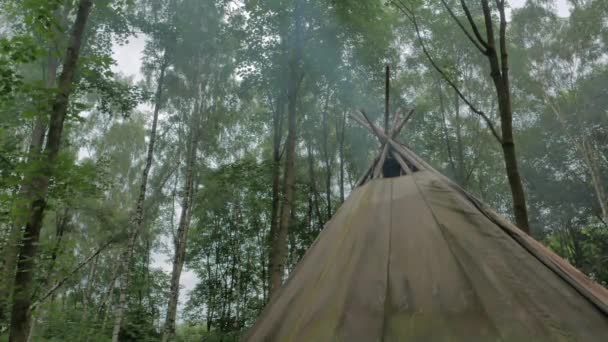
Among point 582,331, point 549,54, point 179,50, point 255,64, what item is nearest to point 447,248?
point 582,331

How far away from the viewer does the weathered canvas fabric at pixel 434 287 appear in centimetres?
147

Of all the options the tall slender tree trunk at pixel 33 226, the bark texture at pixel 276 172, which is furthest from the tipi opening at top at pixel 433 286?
the bark texture at pixel 276 172

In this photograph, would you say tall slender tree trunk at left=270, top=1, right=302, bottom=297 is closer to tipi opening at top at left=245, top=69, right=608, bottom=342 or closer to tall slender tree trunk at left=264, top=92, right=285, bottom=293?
tall slender tree trunk at left=264, top=92, right=285, bottom=293

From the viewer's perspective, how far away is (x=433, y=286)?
5.56 feet

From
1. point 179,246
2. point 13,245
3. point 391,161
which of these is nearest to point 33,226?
point 13,245

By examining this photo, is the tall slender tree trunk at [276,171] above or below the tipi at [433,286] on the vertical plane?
A: above

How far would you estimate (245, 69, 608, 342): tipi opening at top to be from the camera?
147cm

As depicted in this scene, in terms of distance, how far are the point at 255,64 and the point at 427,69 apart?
7231mm

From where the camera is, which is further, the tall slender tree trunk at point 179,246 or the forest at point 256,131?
the tall slender tree trunk at point 179,246

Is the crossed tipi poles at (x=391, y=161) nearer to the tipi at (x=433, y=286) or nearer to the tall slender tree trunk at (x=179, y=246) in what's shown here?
the tipi at (x=433, y=286)

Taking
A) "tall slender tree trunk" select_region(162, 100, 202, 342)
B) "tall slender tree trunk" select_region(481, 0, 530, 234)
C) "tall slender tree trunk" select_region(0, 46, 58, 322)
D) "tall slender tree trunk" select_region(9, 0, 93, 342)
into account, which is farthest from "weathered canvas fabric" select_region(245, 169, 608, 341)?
"tall slender tree trunk" select_region(162, 100, 202, 342)

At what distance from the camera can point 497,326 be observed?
1434 mm

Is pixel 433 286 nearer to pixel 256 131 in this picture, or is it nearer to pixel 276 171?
pixel 276 171

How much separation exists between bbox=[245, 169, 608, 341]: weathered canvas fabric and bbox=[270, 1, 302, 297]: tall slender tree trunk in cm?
415
